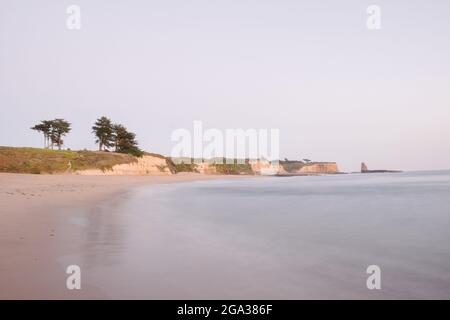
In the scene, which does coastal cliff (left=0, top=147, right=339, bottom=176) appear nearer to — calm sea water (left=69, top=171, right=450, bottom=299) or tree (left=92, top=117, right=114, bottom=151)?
tree (left=92, top=117, right=114, bottom=151)

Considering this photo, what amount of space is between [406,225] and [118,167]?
4993 centimetres

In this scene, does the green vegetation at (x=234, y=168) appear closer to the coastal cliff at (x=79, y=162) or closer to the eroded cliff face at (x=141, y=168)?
the coastal cliff at (x=79, y=162)

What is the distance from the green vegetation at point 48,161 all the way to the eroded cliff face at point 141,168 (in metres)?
0.74

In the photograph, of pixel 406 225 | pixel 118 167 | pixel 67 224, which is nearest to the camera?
pixel 67 224

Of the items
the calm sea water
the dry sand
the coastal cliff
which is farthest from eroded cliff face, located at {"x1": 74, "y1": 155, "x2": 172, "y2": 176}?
the calm sea water

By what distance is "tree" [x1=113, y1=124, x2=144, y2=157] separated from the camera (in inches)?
2643

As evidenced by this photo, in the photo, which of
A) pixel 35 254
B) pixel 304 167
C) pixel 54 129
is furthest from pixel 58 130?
pixel 304 167

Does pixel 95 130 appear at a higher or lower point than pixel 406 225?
higher

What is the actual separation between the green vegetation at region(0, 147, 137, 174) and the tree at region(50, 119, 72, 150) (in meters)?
14.3

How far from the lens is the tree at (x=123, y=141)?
220 ft

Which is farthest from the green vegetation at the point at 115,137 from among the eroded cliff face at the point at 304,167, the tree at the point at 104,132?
the eroded cliff face at the point at 304,167

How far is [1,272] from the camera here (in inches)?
188
